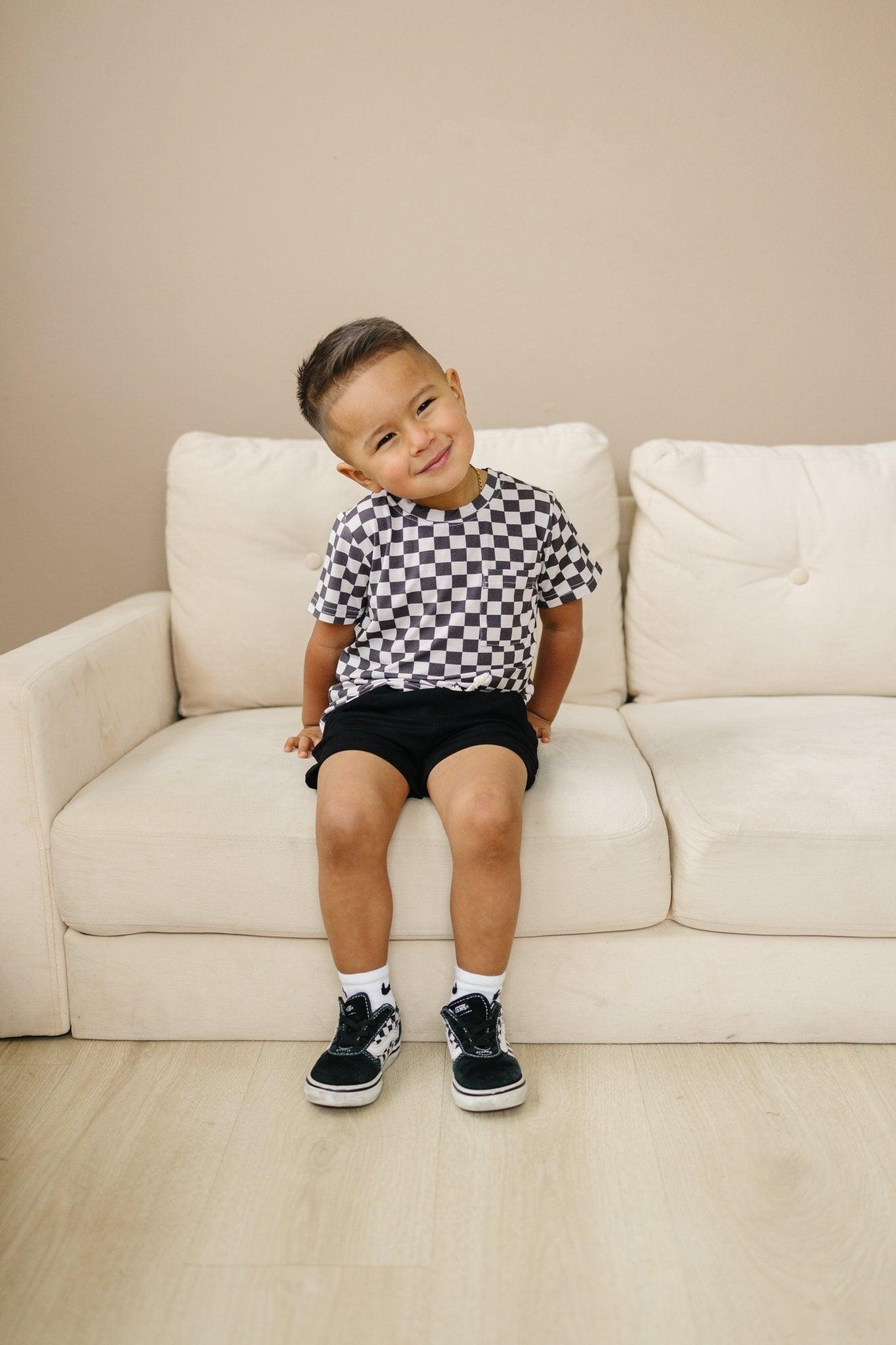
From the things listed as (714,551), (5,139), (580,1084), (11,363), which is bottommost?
(580,1084)

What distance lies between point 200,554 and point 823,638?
1.07 meters

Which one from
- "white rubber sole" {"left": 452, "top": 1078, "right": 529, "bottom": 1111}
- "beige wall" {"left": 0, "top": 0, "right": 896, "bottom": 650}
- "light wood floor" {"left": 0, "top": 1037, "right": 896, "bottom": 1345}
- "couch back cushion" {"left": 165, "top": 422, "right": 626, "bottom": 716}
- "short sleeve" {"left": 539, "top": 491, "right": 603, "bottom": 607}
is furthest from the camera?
"beige wall" {"left": 0, "top": 0, "right": 896, "bottom": 650}

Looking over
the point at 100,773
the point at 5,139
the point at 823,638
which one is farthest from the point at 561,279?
the point at 100,773

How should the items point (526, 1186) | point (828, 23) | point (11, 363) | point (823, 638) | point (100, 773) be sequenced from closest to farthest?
point (526, 1186)
point (100, 773)
point (823, 638)
point (828, 23)
point (11, 363)

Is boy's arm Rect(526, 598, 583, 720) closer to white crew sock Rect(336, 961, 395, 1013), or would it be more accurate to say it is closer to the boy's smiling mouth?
the boy's smiling mouth

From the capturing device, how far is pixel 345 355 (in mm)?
1227

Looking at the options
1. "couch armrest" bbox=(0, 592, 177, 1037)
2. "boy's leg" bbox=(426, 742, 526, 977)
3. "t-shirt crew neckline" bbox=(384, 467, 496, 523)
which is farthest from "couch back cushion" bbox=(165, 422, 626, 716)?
"boy's leg" bbox=(426, 742, 526, 977)

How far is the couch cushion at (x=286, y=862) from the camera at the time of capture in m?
1.26

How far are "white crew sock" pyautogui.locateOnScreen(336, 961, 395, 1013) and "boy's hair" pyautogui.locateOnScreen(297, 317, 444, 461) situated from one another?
0.69m

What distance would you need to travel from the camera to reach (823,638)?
1716 millimetres

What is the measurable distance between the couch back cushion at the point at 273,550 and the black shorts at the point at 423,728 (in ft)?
1.22

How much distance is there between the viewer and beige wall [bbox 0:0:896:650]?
1897 millimetres

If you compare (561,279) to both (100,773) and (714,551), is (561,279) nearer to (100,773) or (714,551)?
(714,551)

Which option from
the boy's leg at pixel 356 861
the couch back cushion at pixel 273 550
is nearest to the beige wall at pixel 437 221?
the couch back cushion at pixel 273 550
